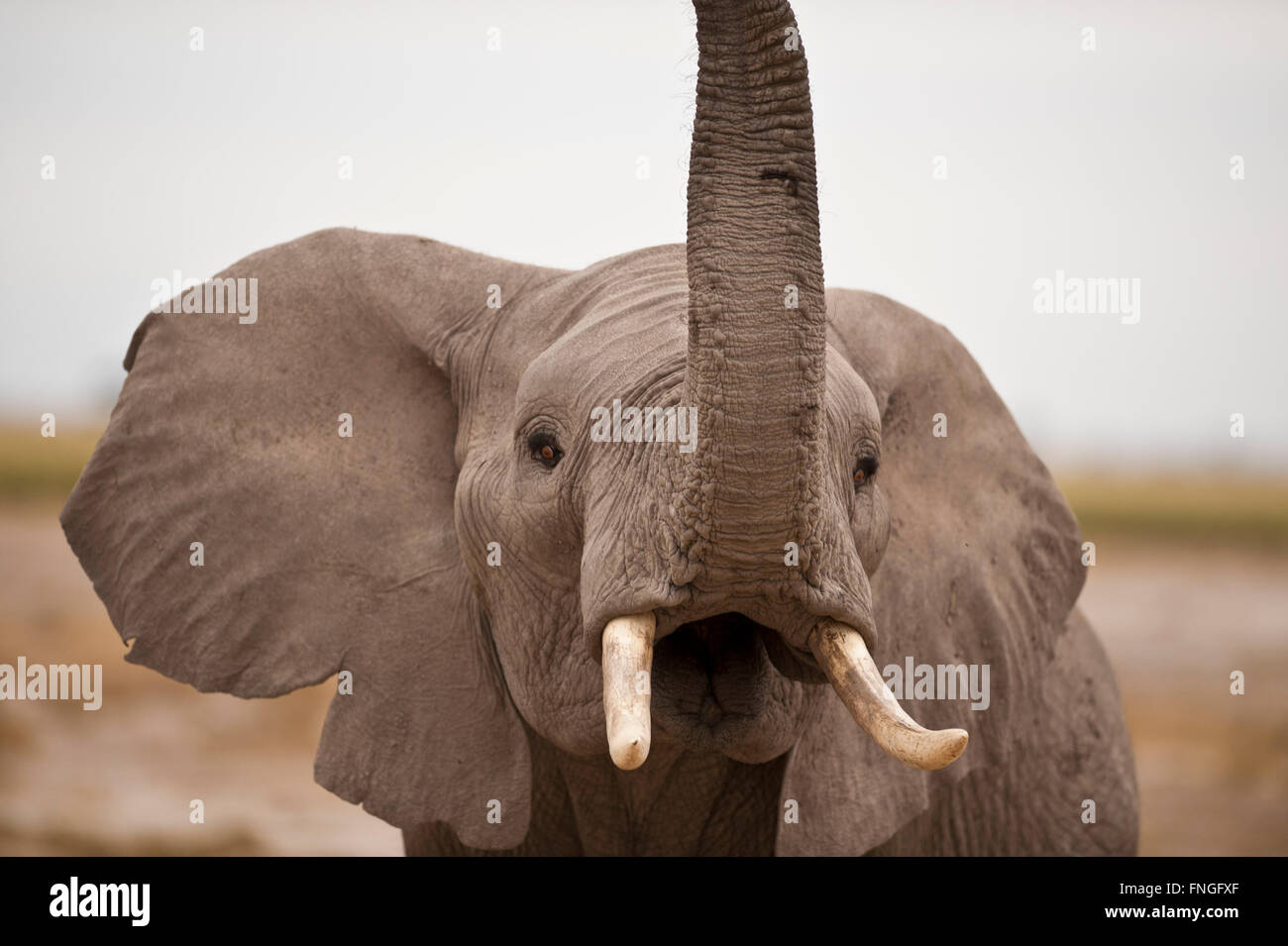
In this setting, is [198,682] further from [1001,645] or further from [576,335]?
[1001,645]

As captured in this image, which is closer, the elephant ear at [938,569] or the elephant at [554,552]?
the elephant at [554,552]

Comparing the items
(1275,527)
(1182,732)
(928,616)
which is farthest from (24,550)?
(928,616)

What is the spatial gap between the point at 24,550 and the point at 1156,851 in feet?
53.4

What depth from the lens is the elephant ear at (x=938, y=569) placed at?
164 inches

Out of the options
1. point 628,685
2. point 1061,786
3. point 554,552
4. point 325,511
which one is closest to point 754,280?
point 628,685

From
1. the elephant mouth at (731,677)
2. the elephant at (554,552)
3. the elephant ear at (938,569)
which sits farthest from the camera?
the elephant ear at (938,569)

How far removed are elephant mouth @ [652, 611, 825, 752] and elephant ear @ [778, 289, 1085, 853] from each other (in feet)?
1.64

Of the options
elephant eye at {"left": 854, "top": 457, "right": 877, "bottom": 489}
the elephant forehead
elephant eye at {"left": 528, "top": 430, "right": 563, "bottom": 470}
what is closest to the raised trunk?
the elephant forehead

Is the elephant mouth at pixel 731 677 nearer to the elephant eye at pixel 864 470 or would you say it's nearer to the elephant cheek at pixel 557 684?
the elephant cheek at pixel 557 684

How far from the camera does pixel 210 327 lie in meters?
4.58

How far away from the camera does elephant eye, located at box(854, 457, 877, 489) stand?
3.71 m

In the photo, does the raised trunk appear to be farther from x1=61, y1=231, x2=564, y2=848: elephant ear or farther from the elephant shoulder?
the elephant shoulder

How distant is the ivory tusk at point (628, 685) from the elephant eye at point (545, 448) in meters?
0.56

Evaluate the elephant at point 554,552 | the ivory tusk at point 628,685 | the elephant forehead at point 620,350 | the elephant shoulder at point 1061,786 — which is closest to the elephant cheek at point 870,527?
the elephant at point 554,552
